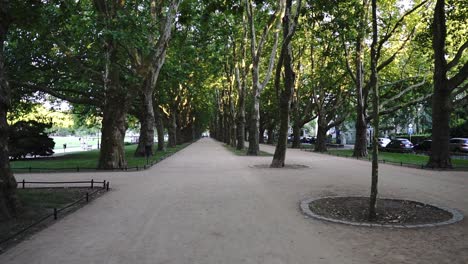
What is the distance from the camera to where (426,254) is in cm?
555

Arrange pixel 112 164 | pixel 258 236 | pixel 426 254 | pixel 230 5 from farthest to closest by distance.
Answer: pixel 112 164 → pixel 230 5 → pixel 258 236 → pixel 426 254

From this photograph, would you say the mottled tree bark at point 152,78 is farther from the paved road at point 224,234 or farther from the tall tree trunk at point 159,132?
the paved road at point 224,234

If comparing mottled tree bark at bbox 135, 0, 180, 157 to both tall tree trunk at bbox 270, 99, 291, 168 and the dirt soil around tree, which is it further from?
the dirt soil around tree

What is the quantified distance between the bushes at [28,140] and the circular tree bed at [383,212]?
20.8m

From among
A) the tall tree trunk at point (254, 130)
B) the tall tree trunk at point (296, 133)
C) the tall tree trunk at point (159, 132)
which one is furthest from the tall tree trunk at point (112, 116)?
the tall tree trunk at point (296, 133)

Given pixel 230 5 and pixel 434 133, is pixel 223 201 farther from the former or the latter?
pixel 434 133

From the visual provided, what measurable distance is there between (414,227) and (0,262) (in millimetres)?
6511

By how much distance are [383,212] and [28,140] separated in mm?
22657

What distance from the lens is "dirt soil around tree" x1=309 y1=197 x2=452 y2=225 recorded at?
7.75m

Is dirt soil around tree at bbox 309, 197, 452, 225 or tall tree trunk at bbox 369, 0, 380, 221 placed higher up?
tall tree trunk at bbox 369, 0, 380, 221

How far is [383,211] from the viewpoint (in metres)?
8.50

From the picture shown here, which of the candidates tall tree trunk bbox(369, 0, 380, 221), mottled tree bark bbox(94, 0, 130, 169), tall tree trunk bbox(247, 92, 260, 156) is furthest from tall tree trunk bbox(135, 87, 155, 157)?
tall tree trunk bbox(369, 0, 380, 221)

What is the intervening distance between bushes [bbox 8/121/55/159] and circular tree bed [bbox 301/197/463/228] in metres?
20.8

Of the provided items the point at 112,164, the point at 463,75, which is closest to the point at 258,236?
the point at 112,164
